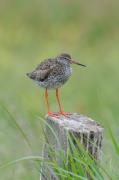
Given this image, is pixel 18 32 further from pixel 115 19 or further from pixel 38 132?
pixel 38 132

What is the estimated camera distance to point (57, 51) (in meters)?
18.3

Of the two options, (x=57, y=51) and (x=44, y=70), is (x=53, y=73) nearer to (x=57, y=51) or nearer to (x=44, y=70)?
(x=44, y=70)

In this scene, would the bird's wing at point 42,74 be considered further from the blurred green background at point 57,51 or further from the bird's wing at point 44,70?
the blurred green background at point 57,51

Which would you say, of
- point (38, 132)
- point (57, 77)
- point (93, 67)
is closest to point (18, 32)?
point (93, 67)

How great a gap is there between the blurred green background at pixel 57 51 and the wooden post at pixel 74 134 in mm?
2892

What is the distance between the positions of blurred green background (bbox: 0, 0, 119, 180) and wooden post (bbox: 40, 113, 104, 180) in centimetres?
289

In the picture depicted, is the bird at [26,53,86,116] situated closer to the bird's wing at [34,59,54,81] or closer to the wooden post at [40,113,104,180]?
the bird's wing at [34,59,54,81]

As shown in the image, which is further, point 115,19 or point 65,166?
point 115,19

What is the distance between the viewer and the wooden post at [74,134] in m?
6.32

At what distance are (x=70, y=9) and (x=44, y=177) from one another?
14.6m

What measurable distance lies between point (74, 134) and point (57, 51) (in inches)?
473

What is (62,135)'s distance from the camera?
249 inches

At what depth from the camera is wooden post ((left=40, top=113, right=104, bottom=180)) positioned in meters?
6.32

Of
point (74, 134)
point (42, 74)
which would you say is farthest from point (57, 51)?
point (74, 134)
